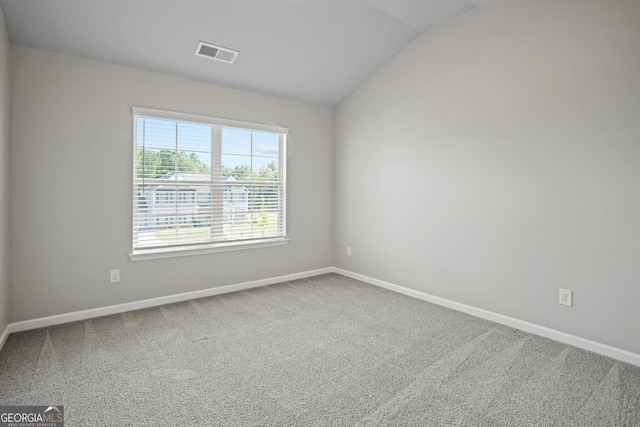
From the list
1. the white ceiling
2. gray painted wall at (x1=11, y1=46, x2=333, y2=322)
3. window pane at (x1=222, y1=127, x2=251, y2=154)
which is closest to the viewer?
the white ceiling

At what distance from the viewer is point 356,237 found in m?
4.59

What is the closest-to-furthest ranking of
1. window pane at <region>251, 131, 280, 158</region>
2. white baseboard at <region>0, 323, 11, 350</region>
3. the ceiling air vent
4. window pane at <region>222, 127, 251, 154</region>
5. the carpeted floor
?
the carpeted floor → white baseboard at <region>0, 323, 11, 350</region> → the ceiling air vent → window pane at <region>222, 127, 251, 154</region> → window pane at <region>251, 131, 280, 158</region>

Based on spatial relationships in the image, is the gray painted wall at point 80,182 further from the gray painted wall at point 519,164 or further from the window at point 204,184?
the gray painted wall at point 519,164

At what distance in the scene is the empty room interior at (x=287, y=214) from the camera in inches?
82.6

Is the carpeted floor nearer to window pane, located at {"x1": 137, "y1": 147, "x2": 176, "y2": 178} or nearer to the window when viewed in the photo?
the window

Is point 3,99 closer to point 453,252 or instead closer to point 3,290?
point 3,290

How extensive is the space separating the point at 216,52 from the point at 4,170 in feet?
6.48

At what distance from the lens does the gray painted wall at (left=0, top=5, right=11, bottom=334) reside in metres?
2.53

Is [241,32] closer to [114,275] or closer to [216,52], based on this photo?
[216,52]

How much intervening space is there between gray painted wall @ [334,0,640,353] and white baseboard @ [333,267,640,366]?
0.05 metres

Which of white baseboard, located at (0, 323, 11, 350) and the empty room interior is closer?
the empty room interior

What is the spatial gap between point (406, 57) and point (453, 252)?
7.21 feet

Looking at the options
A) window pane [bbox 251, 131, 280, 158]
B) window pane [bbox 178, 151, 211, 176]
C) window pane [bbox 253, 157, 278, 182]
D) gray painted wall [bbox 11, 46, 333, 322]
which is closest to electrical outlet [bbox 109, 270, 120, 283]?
Result: gray painted wall [bbox 11, 46, 333, 322]

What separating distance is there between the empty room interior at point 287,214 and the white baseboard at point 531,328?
18 mm
